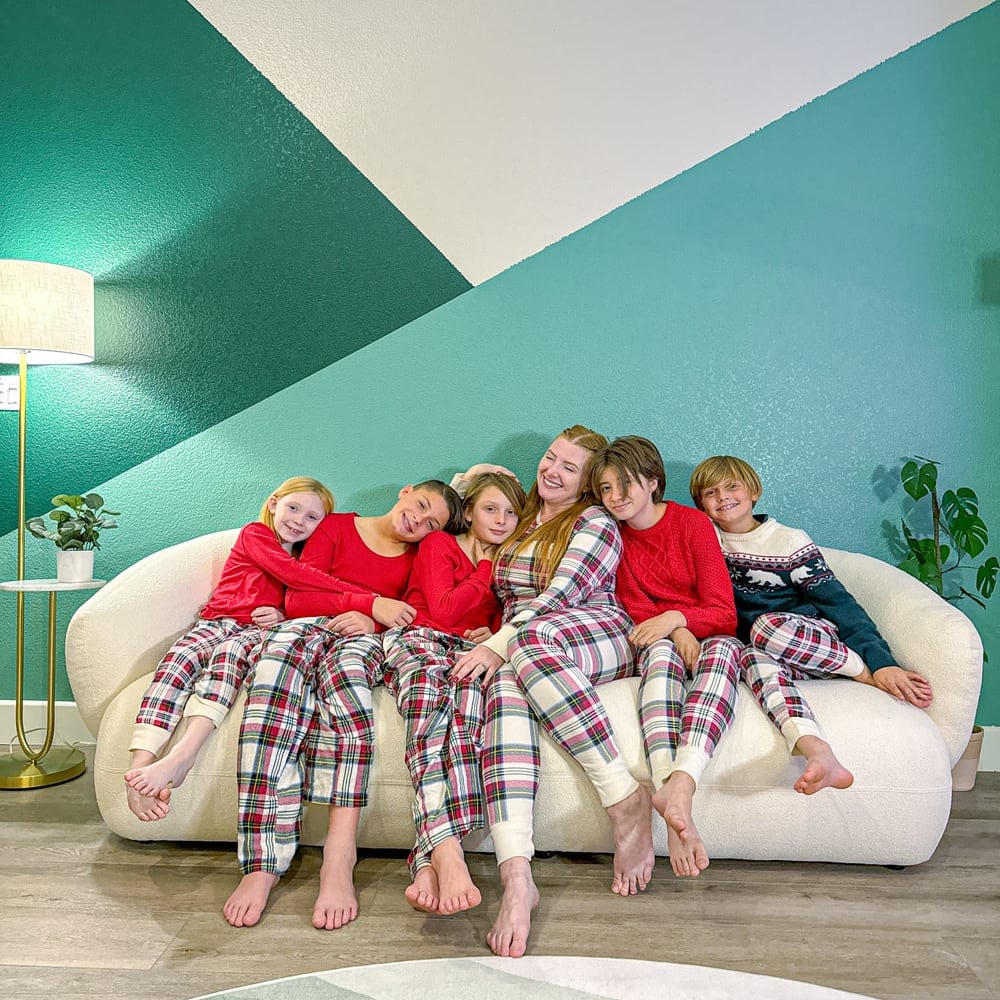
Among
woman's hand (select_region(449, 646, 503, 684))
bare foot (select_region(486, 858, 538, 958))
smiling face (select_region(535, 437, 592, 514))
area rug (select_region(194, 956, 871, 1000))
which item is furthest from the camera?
smiling face (select_region(535, 437, 592, 514))

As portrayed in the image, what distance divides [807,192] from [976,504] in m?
1.03

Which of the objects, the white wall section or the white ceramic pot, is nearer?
the white ceramic pot

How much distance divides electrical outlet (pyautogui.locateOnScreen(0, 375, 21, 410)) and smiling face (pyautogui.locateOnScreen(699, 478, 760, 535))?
2008mm

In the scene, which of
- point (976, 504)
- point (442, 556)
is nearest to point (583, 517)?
point (442, 556)

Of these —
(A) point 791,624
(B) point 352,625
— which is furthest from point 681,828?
(B) point 352,625

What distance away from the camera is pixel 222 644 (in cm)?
193

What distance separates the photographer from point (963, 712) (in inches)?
73.3

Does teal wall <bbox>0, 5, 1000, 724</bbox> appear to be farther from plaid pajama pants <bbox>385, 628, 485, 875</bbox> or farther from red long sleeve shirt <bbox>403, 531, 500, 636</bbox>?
plaid pajama pants <bbox>385, 628, 485, 875</bbox>

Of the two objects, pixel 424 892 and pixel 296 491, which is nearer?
pixel 424 892

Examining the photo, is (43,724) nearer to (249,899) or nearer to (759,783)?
(249,899)

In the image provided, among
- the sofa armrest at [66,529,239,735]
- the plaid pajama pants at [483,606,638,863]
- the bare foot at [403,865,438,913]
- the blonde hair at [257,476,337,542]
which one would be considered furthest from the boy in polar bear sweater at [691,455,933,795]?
the sofa armrest at [66,529,239,735]

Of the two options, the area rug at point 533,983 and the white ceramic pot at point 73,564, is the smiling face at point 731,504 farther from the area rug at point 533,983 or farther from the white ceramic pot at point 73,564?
the white ceramic pot at point 73,564

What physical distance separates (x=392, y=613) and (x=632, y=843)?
0.75 m

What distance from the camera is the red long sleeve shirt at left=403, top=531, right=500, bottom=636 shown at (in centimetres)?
210
